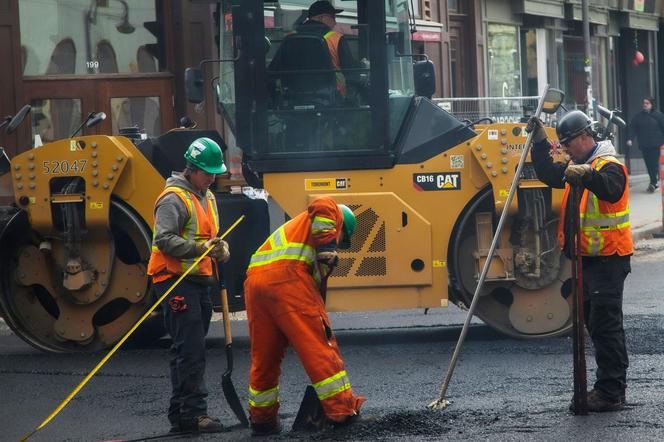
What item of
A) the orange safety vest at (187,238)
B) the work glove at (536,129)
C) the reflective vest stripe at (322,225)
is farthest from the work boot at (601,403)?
the orange safety vest at (187,238)

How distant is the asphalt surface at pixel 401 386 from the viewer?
281 inches

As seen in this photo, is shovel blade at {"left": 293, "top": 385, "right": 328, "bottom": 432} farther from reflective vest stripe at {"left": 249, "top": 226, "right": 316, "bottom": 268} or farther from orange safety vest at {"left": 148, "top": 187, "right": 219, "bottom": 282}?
orange safety vest at {"left": 148, "top": 187, "right": 219, "bottom": 282}

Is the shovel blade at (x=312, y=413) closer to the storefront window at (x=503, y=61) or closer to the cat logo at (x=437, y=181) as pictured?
the cat logo at (x=437, y=181)

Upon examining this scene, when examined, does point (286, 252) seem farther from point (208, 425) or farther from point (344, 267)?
point (344, 267)

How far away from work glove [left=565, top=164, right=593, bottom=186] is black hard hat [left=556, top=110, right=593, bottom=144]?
35 centimetres

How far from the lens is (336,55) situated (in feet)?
32.5

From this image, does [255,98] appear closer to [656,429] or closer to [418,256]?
[418,256]

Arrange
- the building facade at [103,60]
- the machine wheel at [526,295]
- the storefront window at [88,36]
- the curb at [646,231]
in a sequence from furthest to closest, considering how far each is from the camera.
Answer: the curb at [646,231]
the storefront window at [88,36]
the building facade at [103,60]
the machine wheel at [526,295]

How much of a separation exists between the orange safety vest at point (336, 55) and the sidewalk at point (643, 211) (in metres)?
8.91

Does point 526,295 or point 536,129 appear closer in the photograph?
point 536,129

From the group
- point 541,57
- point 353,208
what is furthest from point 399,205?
point 541,57

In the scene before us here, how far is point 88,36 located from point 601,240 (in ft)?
36.1

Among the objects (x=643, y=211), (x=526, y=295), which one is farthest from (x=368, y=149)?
(x=643, y=211)

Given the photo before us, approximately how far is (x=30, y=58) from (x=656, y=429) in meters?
11.9
